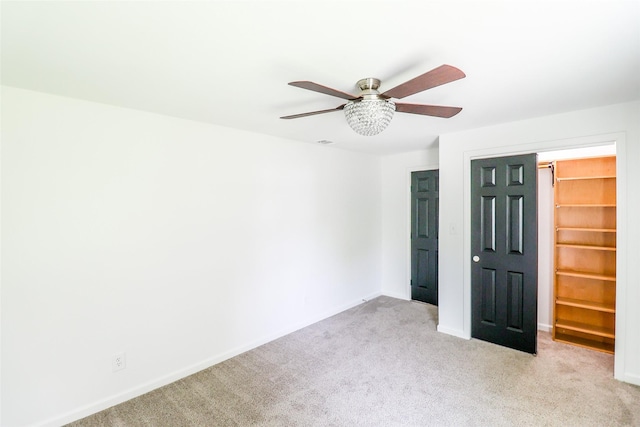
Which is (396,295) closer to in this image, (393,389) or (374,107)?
(393,389)

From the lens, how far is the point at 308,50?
1.60 meters

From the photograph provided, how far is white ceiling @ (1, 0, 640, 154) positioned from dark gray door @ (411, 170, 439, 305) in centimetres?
220

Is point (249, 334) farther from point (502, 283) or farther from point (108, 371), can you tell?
point (502, 283)

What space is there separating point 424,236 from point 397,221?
48 centimetres

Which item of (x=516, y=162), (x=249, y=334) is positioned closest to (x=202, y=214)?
(x=249, y=334)

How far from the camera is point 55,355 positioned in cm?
216

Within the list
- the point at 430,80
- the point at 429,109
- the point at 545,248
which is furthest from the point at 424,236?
the point at 430,80

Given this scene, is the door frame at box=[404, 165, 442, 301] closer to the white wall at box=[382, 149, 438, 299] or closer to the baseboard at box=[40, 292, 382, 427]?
the white wall at box=[382, 149, 438, 299]

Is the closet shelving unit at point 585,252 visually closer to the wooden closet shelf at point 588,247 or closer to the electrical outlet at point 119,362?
the wooden closet shelf at point 588,247

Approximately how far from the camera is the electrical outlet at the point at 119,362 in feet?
7.86

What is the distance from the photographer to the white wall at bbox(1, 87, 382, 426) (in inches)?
80.9

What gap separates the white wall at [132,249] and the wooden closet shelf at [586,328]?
289 centimetres

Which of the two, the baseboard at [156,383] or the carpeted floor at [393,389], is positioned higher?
the baseboard at [156,383]

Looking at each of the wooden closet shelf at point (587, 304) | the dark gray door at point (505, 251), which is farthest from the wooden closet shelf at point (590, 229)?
the wooden closet shelf at point (587, 304)
